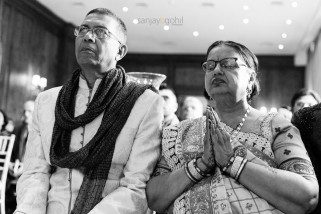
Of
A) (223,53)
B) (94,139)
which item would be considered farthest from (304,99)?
(94,139)

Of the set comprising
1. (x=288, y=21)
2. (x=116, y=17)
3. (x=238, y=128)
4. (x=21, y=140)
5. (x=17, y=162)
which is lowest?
(x=17, y=162)

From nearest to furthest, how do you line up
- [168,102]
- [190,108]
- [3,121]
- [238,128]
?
[238,128] → [168,102] → [190,108] → [3,121]

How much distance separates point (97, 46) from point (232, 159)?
2.36 ft

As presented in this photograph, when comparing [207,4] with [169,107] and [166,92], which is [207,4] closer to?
[166,92]

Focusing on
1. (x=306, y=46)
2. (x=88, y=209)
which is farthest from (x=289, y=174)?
(x=306, y=46)

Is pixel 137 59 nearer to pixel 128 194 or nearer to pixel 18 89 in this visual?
pixel 18 89

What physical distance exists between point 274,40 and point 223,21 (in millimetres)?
1812

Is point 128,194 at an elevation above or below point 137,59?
below

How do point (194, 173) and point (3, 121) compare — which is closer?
point (194, 173)

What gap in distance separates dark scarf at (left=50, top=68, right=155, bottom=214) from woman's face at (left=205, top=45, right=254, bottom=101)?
0.30 m

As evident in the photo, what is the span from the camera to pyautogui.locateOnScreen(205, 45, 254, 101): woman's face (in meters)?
1.68

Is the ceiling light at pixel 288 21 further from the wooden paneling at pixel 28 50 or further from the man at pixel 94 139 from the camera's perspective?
the man at pixel 94 139

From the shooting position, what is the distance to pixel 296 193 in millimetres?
1450

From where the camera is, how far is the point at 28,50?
7.66 meters
